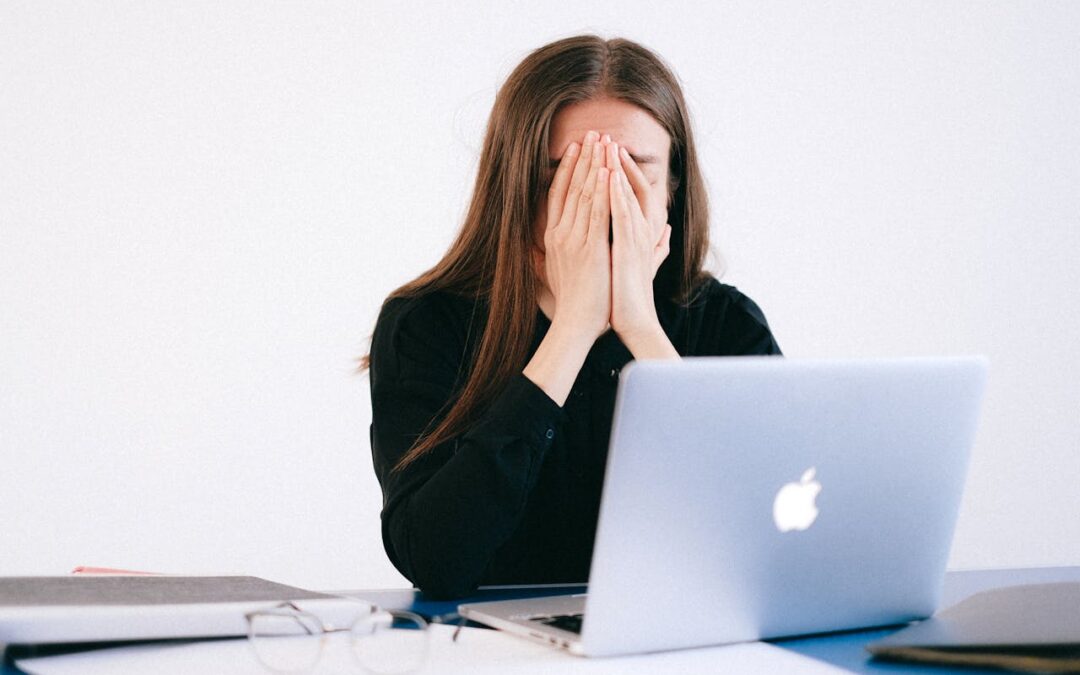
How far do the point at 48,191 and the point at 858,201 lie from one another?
2.32 m

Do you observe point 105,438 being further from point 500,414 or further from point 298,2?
point 500,414

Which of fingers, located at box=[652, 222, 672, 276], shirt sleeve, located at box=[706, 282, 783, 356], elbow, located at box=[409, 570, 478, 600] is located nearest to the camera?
elbow, located at box=[409, 570, 478, 600]

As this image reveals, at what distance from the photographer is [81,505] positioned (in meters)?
2.86

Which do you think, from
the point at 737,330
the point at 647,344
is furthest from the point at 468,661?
the point at 737,330

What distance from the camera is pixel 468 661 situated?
83cm

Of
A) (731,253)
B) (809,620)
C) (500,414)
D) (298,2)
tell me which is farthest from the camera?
(731,253)

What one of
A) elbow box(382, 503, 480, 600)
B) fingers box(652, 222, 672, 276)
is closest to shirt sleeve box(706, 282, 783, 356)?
fingers box(652, 222, 672, 276)

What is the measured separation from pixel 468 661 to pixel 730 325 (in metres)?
0.98

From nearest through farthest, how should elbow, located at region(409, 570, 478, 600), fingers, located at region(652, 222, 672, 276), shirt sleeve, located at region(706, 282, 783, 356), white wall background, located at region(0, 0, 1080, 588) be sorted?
1. elbow, located at region(409, 570, 478, 600)
2. fingers, located at region(652, 222, 672, 276)
3. shirt sleeve, located at region(706, 282, 783, 356)
4. white wall background, located at region(0, 0, 1080, 588)

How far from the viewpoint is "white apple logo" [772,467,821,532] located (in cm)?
88

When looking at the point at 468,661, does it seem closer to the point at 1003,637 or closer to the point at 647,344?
the point at 1003,637

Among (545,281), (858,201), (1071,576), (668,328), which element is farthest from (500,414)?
(858,201)

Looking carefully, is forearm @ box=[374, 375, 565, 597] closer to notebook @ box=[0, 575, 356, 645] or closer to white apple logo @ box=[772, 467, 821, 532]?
notebook @ box=[0, 575, 356, 645]

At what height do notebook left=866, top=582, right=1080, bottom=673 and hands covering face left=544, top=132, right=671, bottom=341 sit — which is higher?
hands covering face left=544, top=132, right=671, bottom=341
